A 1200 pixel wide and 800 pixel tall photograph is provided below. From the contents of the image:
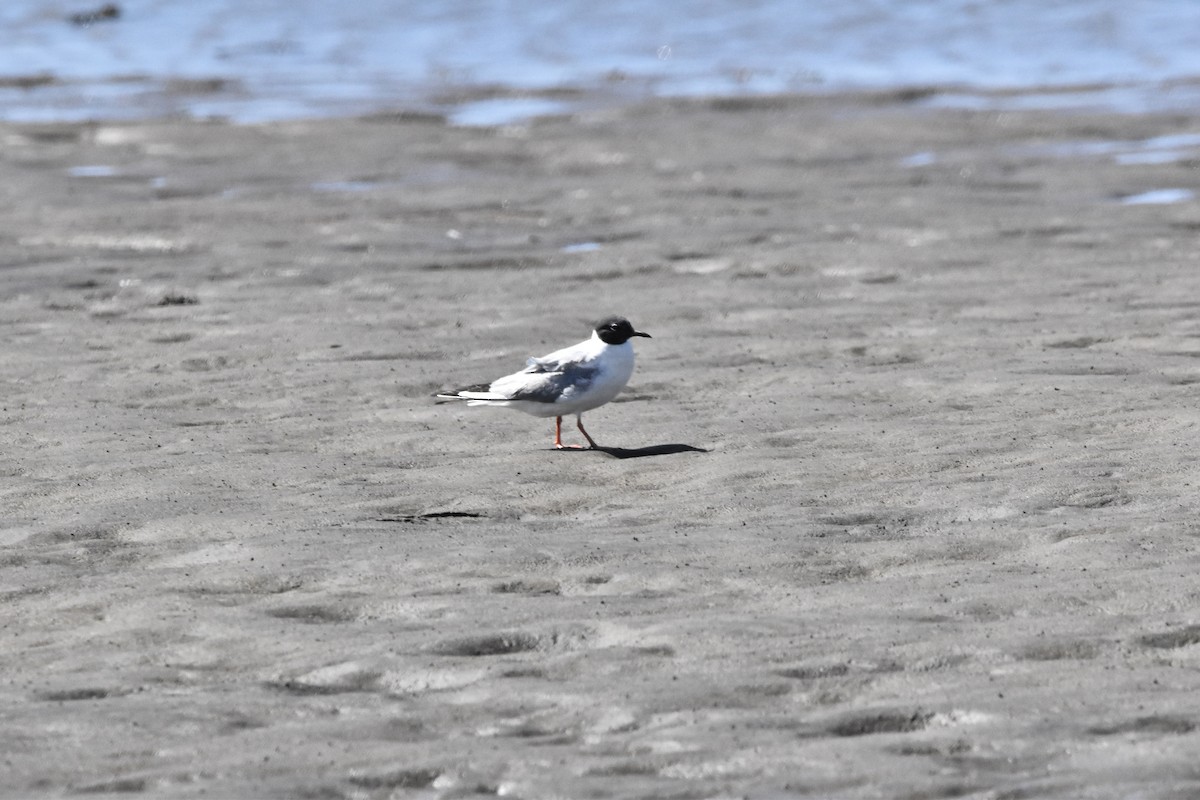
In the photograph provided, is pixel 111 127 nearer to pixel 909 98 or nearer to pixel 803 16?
pixel 909 98

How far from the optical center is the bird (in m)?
7.91

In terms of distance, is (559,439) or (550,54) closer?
(559,439)

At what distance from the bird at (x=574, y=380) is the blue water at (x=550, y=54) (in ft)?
32.0

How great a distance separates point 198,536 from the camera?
21.7ft

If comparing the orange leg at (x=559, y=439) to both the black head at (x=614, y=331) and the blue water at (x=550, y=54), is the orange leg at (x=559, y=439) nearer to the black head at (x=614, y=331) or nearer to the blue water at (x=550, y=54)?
the black head at (x=614, y=331)

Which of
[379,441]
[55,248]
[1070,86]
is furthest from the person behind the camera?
[1070,86]

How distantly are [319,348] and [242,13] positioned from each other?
67.6 feet

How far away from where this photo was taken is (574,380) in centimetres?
792

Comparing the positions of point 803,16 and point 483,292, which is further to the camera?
point 803,16

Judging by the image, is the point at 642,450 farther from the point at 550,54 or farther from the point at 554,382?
the point at 550,54

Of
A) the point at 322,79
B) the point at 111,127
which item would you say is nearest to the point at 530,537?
the point at 111,127

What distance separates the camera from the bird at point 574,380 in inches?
311

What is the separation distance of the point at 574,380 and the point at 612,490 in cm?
79

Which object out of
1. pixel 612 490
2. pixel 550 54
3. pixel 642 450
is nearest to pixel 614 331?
pixel 642 450
